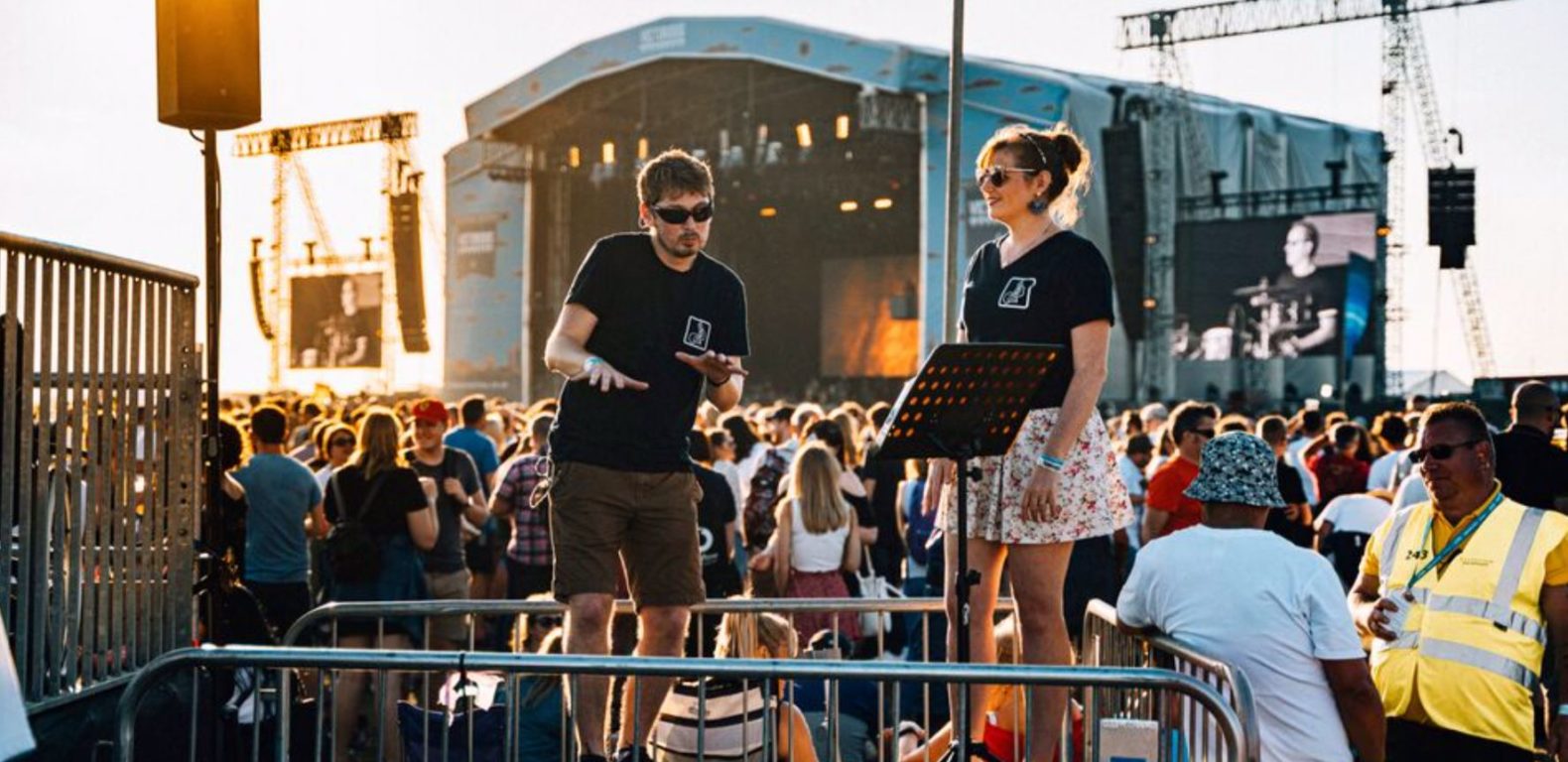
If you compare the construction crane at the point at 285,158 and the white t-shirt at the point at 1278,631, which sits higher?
the construction crane at the point at 285,158

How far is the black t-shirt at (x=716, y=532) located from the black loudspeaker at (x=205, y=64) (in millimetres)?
4245

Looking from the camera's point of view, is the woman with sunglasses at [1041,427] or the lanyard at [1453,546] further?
the lanyard at [1453,546]

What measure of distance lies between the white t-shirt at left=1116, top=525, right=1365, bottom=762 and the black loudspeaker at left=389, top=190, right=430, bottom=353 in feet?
113

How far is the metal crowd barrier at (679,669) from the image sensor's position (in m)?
3.42

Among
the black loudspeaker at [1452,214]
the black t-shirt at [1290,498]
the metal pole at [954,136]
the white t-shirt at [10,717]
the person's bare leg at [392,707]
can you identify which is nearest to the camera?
the white t-shirt at [10,717]

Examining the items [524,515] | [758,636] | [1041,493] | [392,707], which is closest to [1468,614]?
[1041,493]

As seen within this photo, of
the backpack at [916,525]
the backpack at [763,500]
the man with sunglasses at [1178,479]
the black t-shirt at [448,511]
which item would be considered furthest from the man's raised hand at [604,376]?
the backpack at [763,500]

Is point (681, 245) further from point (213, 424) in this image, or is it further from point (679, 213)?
point (213, 424)

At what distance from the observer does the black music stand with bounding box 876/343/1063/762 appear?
4.25 m

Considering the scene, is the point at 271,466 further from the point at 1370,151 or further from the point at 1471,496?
the point at 1370,151

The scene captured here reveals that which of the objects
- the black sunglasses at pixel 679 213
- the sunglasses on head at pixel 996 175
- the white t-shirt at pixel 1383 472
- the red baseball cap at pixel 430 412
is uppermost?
the sunglasses on head at pixel 996 175

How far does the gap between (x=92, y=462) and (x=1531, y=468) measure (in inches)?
269

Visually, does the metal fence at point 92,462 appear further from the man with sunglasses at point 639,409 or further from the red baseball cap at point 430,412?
the red baseball cap at point 430,412

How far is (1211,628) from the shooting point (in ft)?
14.8
